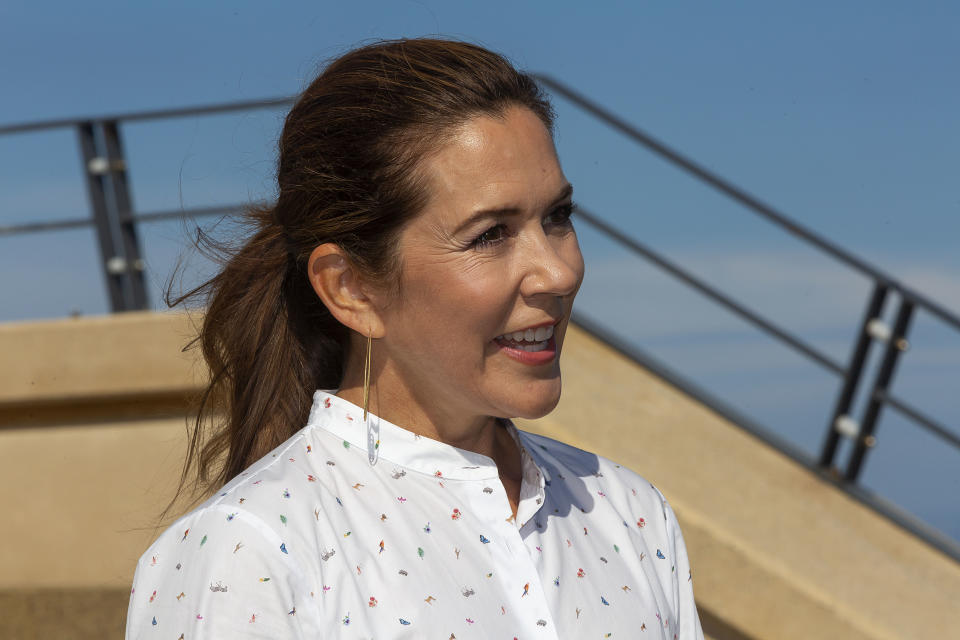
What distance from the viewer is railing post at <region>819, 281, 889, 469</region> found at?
494cm

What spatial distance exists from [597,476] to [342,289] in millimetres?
632

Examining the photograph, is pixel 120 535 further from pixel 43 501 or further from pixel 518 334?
pixel 518 334

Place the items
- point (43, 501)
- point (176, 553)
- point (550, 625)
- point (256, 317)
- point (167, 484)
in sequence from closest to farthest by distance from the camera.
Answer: point (176, 553) → point (550, 625) → point (256, 317) → point (167, 484) → point (43, 501)

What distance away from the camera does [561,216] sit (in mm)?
1774

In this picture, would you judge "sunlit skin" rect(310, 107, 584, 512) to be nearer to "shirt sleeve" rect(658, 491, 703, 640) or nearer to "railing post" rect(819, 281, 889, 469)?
"shirt sleeve" rect(658, 491, 703, 640)

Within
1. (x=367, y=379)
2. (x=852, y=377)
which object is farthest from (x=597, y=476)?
(x=852, y=377)

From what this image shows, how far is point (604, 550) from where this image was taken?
1.87m

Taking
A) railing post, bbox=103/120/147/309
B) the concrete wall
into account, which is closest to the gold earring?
the concrete wall

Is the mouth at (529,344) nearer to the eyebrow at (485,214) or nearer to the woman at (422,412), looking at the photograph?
the woman at (422,412)

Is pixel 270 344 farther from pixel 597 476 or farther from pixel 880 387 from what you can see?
pixel 880 387

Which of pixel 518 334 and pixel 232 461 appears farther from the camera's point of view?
pixel 232 461

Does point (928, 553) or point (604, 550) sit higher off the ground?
point (604, 550)

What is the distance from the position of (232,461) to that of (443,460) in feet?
1.51

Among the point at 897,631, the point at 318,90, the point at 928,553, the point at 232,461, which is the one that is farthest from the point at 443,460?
the point at 928,553
